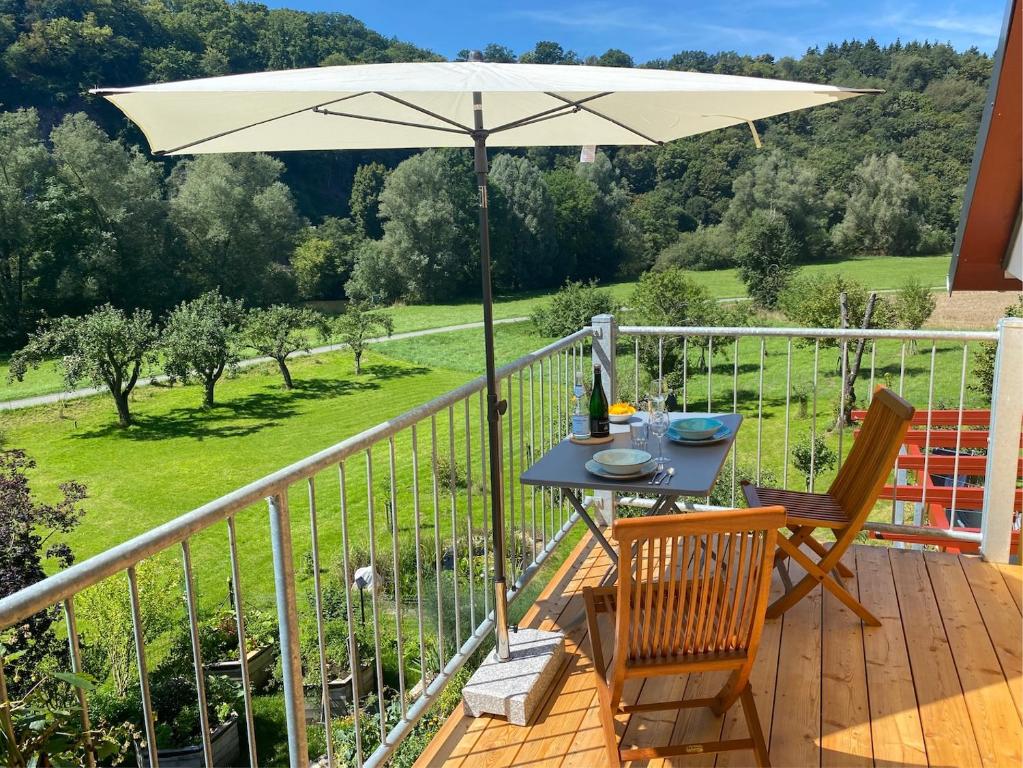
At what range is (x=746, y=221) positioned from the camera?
108 ft

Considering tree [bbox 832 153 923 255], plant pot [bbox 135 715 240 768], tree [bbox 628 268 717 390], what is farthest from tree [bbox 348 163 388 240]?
plant pot [bbox 135 715 240 768]

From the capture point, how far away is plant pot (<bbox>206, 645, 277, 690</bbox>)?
27.0 feet

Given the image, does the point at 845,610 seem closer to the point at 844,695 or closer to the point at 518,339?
the point at 844,695

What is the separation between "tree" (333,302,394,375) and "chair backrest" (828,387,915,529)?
30.4 metres

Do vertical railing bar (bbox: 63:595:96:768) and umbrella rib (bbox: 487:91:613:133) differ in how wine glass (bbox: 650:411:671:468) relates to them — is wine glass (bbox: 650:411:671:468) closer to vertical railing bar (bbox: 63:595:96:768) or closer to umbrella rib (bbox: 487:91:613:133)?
umbrella rib (bbox: 487:91:613:133)

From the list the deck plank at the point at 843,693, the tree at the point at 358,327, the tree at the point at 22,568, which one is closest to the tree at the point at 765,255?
the tree at the point at 358,327

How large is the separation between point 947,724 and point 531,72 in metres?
2.19

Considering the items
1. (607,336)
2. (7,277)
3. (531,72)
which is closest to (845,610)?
(607,336)

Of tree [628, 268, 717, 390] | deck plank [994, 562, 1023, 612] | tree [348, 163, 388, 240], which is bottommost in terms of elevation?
tree [628, 268, 717, 390]

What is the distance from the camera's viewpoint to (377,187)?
4400cm

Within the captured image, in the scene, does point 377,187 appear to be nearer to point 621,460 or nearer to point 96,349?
point 96,349

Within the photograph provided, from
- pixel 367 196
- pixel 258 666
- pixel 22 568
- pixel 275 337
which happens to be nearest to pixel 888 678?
pixel 22 568

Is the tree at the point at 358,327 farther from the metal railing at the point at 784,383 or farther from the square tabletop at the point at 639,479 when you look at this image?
the square tabletop at the point at 639,479

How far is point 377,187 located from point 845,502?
4330 cm
